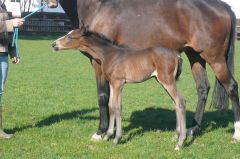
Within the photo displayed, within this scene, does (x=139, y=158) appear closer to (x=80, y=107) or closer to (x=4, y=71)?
(x=4, y=71)

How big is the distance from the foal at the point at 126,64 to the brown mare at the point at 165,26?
0.50 metres

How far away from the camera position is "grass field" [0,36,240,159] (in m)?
6.18

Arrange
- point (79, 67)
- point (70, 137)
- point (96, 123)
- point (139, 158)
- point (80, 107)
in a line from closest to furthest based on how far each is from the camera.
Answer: point (139, 158), point (70, 137), point (96, 123), point (80, 107), point (79, 67)

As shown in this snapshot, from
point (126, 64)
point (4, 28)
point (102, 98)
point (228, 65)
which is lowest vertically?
point (102, 98)

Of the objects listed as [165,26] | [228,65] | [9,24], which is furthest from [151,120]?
[9,24]

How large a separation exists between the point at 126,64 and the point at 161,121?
247 centimetres

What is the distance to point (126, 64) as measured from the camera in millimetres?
6328

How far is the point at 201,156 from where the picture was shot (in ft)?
19.8

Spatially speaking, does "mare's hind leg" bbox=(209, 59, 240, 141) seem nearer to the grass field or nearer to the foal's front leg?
the grass field

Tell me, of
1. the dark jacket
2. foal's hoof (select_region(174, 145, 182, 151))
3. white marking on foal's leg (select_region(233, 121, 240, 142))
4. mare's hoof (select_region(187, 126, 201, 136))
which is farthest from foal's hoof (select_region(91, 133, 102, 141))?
white marking on foal's leg (select_region(233, 121, 240, 142))

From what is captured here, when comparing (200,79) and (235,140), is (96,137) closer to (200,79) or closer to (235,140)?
(235,140)

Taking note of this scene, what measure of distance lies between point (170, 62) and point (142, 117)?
9.18 ft

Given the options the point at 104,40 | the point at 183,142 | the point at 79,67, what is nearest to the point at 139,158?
the point at 183,142

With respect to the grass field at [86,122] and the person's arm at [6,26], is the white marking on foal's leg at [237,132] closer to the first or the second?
the grass field at [86,122]
